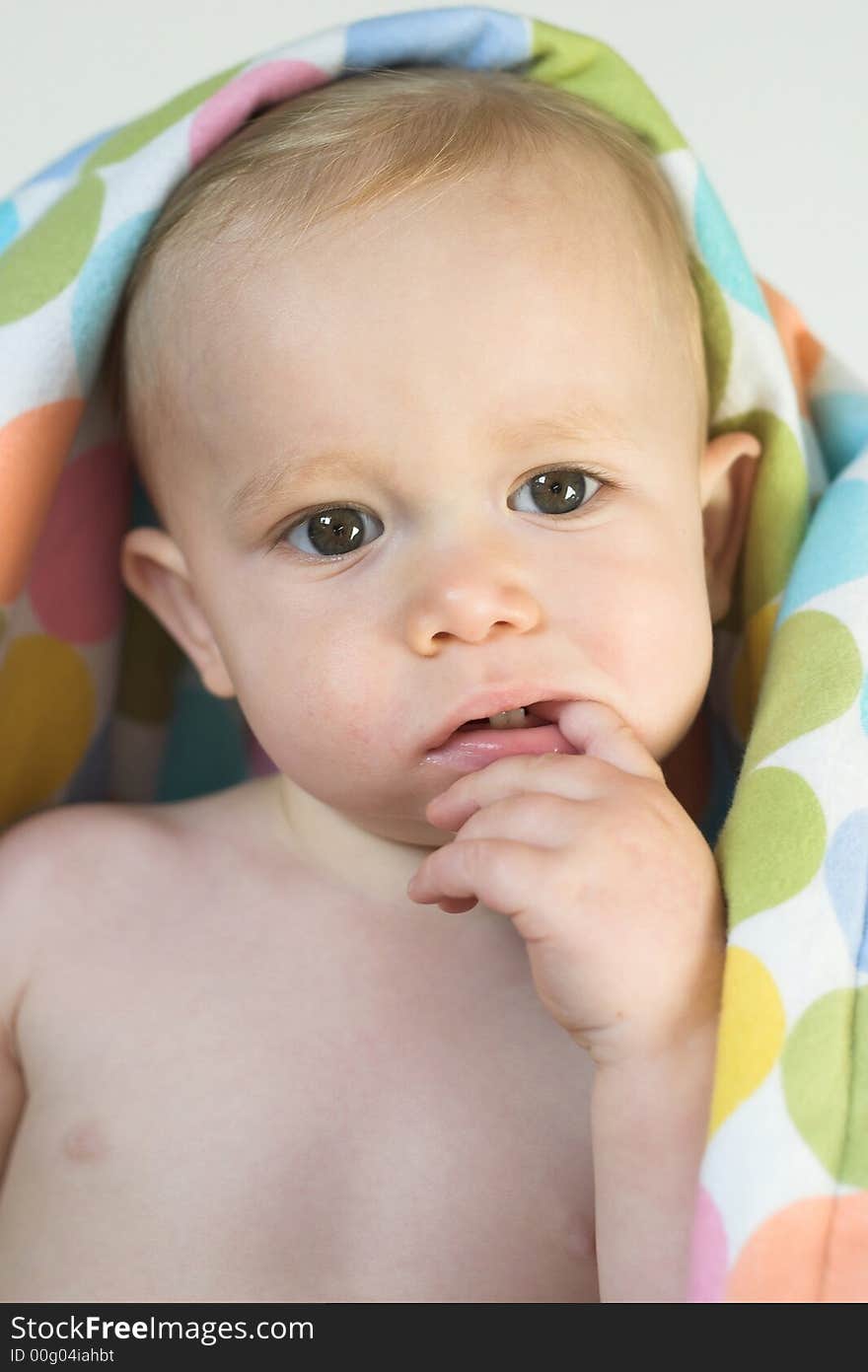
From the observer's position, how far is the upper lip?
1.00m

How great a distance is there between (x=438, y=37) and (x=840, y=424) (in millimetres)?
461

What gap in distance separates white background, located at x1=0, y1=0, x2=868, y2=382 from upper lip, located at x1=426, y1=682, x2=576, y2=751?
1157mm

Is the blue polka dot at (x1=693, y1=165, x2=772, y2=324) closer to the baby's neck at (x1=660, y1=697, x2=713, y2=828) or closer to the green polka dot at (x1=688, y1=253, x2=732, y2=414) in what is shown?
the green polka dot at (x1=688, y1=253, x2=732, y2=414)

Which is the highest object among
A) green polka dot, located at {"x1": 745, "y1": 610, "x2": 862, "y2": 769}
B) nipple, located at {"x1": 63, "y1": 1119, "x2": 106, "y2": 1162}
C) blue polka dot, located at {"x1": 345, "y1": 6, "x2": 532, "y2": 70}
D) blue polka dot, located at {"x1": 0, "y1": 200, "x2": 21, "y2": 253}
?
blue polka dot, located at {"x1": 345, "y1": 6, "x2": 532, "y2": 70}

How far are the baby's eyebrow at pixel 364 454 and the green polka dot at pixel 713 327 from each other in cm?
22

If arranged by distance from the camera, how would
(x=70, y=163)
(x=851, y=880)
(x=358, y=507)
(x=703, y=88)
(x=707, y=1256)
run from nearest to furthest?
(x=707, y=1256)
(x=851, y=880)
(x=358, y=507)
(x=70, y=163)
(x=703, y=88)

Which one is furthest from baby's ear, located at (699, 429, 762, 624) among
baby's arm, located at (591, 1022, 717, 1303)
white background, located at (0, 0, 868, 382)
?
white background, located at (0, 0, 868, 382)

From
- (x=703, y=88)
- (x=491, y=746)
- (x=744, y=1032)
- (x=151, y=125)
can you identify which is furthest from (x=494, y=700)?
(x=703, y=88)

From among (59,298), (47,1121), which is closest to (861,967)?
(47,1121)

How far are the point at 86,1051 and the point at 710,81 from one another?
1463 mm

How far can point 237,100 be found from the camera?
4.00 feet

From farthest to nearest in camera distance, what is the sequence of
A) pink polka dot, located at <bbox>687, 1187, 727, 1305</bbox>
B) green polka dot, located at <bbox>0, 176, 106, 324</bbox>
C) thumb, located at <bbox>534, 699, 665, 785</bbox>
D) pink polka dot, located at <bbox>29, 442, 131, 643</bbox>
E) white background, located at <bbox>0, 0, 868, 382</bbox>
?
white background, located at <bbox>0, 0, 868, 382</bbox> → pink polka dot, located at <bbox>29, 442, 131, 643</bbox> → green polka dot, located at <bbox>0, 176, 106, 324</bbox> → thumb, located at <bbox>534, 699, 665, 785</bbox> → pink polka dot, located at <bbox>687, 1187, 727, 1305</bbox>

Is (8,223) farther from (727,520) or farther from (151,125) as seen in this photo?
(727,520)

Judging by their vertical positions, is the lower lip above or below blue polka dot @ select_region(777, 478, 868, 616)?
below
